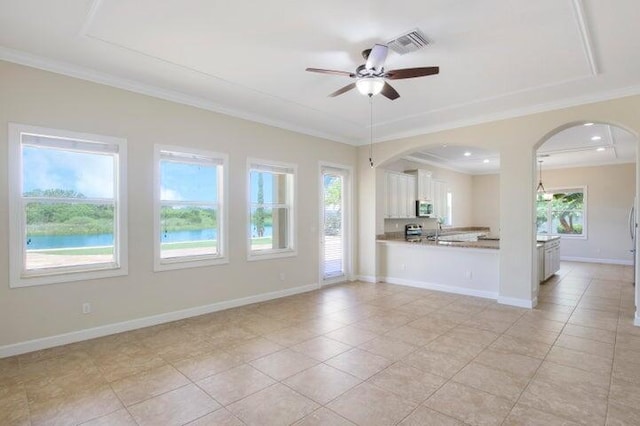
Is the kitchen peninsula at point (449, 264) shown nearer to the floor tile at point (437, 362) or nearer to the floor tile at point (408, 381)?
the floor tile at point (437, 362)

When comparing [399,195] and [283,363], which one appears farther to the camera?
[399,195]

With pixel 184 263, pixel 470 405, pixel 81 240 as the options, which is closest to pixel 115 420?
pixel 81 240

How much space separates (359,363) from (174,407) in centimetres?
159

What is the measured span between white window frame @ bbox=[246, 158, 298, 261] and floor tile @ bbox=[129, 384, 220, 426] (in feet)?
8.83

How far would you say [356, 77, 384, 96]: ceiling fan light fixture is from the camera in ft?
10.4

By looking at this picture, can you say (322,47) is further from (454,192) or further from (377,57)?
(454,192)

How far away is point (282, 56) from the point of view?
11.1ft

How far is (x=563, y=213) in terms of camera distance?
1004 cm

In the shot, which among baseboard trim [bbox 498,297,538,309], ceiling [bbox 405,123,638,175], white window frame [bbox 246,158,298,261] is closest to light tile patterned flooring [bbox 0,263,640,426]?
baseboard trim [bbox 498,297,538,309]

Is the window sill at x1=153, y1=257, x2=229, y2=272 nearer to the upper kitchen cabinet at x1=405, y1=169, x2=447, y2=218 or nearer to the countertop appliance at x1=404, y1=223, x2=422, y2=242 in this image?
the countertop appliance at x1=404, y1=223, x2=422, y2=242

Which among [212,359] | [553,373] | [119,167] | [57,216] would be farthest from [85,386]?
[553,373]

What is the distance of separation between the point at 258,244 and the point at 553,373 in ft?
13.3

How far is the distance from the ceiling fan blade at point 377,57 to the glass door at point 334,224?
345cm

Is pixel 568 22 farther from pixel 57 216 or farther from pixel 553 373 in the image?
pixel 57 216
